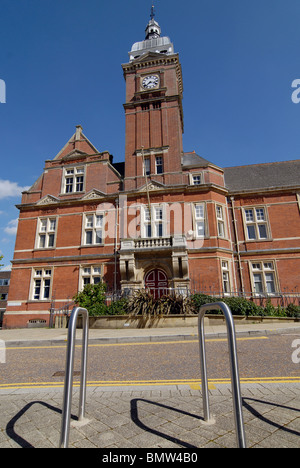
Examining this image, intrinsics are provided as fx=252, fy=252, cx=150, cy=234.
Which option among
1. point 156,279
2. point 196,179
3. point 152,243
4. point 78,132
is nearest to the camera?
point 152,243

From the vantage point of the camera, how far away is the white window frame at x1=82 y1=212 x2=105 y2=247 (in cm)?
1986

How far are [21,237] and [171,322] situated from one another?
15219 mm

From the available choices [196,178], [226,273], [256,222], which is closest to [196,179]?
[196,178]

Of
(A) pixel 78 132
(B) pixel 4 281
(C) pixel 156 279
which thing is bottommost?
(C) pixel 156 279

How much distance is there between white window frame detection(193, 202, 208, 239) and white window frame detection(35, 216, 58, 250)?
11324mm

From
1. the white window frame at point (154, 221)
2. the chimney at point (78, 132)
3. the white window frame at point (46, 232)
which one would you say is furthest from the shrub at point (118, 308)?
the chimney at point (78, 132)

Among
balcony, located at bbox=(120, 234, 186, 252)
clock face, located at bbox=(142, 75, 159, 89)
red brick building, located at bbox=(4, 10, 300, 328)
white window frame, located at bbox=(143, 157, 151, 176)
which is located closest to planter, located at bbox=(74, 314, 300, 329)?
red brick building, located at bbox=(4, 10, 300, 328)

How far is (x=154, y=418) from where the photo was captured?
9.62 feet

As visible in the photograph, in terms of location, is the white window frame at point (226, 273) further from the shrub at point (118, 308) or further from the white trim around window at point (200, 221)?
the shrub at point (118, 308)

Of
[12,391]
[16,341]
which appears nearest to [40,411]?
[12,391]

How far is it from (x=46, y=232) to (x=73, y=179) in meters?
5.11

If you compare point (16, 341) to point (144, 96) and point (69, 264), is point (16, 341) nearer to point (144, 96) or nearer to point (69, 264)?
point (69, 264)

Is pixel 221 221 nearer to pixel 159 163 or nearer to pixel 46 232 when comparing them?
pixel 159 163

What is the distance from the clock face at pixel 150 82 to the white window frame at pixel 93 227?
12979 millimetres
